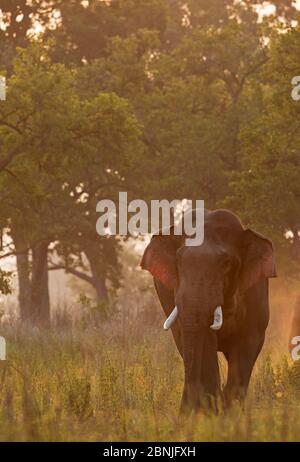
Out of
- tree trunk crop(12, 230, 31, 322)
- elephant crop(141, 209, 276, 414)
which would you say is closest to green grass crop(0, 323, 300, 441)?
elephant crop(141, 209, 276, 414)

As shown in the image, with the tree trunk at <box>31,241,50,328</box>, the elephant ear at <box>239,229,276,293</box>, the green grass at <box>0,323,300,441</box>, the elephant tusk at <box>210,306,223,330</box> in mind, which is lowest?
the green grass at <box>0,323,300,441</box>

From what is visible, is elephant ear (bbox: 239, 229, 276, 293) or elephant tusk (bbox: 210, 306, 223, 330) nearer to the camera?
elephant tusk (bbox: 210, 306, 223, 330)

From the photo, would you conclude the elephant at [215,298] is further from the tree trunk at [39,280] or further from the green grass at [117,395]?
the tree trunk at [39,280]

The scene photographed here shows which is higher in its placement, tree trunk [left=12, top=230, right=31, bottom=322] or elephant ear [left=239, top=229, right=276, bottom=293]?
tree trunk [left=12, top=230, right=31, bottom=322]

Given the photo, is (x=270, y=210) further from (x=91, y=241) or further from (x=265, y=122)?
(x=91, y=241)

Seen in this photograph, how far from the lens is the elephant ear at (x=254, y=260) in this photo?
13.1 m

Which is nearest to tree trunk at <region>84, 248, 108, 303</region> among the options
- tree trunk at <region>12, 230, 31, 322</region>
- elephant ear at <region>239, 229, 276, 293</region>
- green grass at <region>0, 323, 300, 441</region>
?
tree trunk at <region>12, 230, 31, 322</region>

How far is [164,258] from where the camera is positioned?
13344 mm

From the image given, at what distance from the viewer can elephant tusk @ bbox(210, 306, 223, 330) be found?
12.1m

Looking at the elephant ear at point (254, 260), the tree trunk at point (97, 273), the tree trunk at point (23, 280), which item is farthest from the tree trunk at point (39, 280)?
the elephant ear at point (254, 260)

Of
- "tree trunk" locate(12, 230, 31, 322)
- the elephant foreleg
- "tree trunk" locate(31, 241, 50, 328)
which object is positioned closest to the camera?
the elephant foreleg

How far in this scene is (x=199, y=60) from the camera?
3681 centimetres

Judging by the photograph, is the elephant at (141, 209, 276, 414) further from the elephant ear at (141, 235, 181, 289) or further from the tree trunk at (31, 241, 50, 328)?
the tree trunk at (31, 241, 50, 328)

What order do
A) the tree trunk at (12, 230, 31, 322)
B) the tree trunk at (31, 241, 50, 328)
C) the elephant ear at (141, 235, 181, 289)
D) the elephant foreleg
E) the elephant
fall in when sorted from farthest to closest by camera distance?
the tree trunk at (31, 241, 50, 328), the tree trunk at (12, 230, 31, 322), the elephant ear at (141, 235, 181, 289), the elephant foreleg, the elephant
